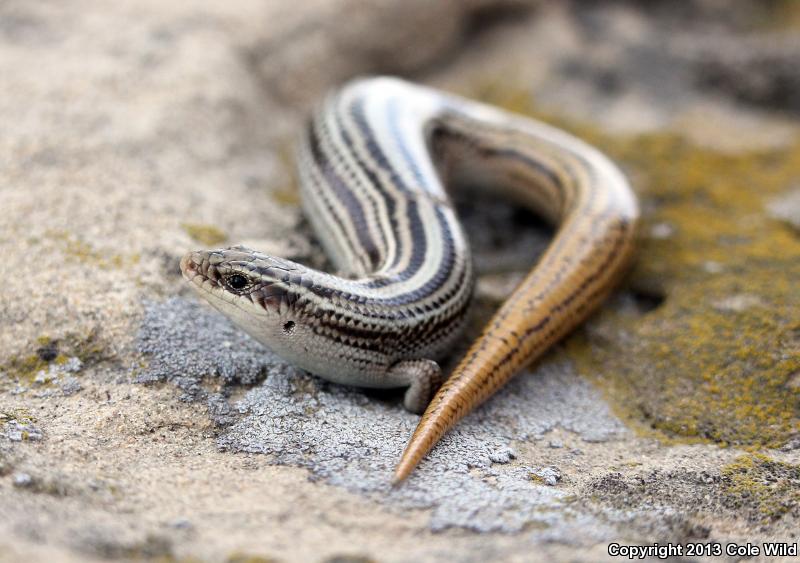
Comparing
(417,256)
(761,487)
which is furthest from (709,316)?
(417,256)

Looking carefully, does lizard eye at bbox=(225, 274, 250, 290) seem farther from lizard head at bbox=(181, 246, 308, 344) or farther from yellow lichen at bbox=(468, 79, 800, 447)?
yellow lichen at bbox=(468, 79, 800, 447)

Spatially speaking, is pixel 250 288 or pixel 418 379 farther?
pixel 418 379

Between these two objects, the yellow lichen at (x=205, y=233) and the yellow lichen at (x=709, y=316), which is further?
the yellow lichen at (x=205, y=233)

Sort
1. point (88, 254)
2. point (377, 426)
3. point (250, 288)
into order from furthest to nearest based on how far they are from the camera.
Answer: point (88, 254) → point (250, 288) → point (377, 426)

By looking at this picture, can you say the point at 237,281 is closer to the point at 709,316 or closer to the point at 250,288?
the point at 250,288

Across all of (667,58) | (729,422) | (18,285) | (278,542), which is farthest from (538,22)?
(278,542)

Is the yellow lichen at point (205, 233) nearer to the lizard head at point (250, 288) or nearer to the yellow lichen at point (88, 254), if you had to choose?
the yellow lichen at point (88, 254)

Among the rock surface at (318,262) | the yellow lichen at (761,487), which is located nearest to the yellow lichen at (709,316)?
the rock surface at (318,262)
